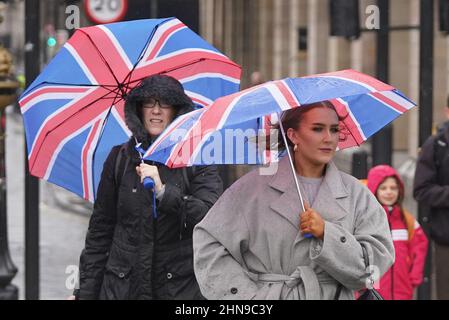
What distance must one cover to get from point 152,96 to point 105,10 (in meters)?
4.57

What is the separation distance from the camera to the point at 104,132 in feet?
22.8

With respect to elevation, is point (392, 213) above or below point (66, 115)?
below

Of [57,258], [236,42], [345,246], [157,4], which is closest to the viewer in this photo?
[345,246]

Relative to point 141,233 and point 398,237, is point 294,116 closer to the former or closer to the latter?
point 141,233

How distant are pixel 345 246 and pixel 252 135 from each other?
33.0 inches

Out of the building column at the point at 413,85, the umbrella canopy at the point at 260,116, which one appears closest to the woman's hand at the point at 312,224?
the umbrella canopy at the point at 260,116

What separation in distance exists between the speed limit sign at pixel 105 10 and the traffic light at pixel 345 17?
5.08 ft

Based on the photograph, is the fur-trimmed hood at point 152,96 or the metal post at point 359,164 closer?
the fur-trimmed hood at point 152,96

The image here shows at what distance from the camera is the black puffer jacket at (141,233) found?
20.3 feet

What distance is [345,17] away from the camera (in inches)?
414

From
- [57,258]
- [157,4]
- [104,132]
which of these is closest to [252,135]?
[104,132]

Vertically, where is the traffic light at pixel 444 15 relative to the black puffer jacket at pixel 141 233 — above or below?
above

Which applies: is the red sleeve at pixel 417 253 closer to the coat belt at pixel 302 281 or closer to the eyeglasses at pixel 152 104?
the eyeglasses at pixel 152 104
